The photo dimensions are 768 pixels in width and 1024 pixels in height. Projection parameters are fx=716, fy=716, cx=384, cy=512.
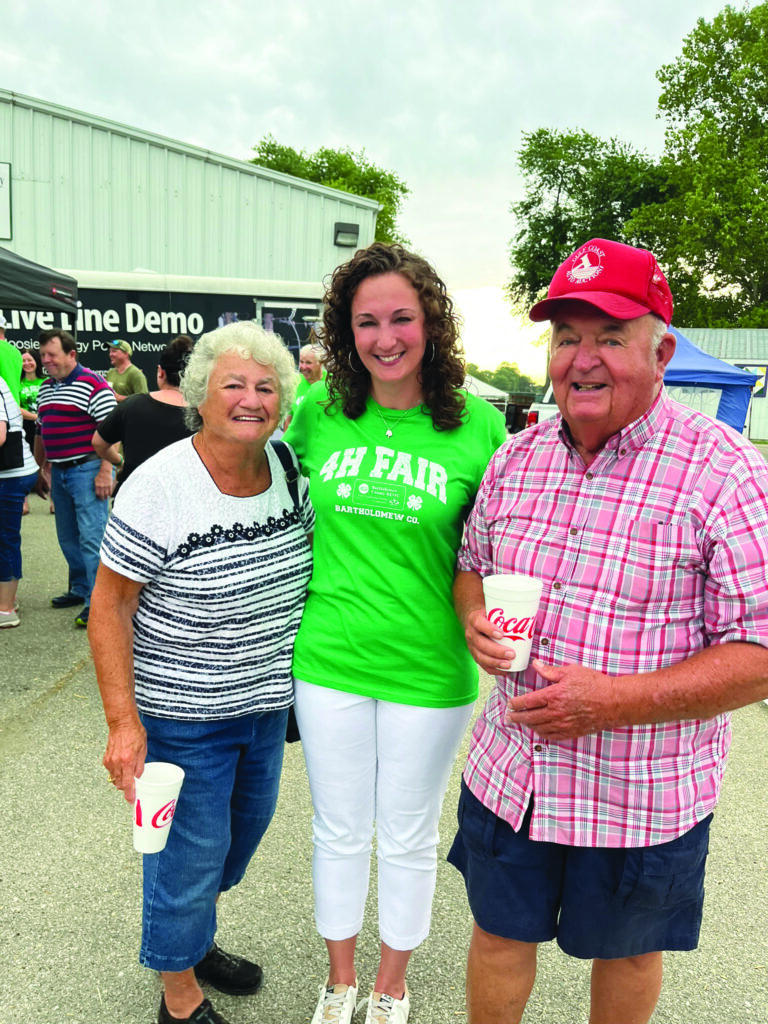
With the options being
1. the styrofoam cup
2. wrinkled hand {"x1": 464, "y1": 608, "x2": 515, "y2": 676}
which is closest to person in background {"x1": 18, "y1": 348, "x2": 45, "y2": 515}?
the styrofoam cup

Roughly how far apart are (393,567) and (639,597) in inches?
26.8

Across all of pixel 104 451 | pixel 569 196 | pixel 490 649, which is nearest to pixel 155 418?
pixel 104 451

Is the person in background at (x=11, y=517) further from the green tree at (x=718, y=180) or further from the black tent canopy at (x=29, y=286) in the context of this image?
the green tree at (x=718, y=180)

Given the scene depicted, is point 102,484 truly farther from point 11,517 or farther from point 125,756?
point 125,756

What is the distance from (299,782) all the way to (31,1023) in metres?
1.54

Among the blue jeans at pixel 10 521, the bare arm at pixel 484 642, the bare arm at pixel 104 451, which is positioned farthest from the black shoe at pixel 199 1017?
the blue jeans at pixel 10 521

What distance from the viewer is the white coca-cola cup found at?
1.55 metres

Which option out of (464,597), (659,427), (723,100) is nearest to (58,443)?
(464,597)

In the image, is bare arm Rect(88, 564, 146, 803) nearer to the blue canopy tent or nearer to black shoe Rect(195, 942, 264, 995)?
black shoe Rect(195, 942, 264, 995)

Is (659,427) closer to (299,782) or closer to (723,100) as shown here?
(299,782)

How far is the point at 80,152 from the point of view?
11.9 m

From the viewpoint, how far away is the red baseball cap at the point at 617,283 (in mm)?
1538

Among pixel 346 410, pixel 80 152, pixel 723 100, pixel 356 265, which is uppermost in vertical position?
pixel 723 100

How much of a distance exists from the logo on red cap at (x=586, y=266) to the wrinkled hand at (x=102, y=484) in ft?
14.7
